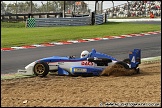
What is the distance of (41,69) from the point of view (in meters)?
9.20

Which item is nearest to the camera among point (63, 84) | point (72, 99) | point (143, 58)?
point (72, 99)

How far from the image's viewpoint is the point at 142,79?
845 centimetres

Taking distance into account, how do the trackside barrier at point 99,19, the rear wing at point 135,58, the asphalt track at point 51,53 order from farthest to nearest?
1. the trackside barrier at point 99,19
2. the asphalt track at point 51,53
3. the rear wing at point 135,58

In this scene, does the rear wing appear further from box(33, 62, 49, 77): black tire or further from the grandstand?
the grandstand

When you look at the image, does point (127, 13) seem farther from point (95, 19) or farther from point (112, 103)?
point (112, 103)

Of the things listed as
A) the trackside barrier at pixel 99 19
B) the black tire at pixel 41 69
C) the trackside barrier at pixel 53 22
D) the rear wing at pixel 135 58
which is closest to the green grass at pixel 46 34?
the trackside barrier at pixel 53 22

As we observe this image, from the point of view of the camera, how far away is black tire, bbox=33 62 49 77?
29.9 feet

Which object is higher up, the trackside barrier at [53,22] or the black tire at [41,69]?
the trackside barrier at [53,22]

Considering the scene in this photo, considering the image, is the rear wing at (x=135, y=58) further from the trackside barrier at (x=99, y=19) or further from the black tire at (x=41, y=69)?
the trackside barrier at (x=99, y=19)

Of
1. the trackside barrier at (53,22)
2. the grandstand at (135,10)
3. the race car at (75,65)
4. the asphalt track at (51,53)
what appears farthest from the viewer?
the grandstand at (135,10)

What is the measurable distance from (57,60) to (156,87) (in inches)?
125

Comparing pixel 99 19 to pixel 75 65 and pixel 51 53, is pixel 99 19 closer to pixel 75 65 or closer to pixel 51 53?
pixel 51 53

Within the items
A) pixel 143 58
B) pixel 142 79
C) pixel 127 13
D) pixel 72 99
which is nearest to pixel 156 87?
pixel 142 79

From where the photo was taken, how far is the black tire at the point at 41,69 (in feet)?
29.9
